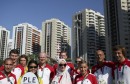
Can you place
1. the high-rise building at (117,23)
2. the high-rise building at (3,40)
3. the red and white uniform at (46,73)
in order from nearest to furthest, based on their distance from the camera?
the red and white uniform at (46,73) → the high-rise building at (117,23) → the high-rise building at (3,40)

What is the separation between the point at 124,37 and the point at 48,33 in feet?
296

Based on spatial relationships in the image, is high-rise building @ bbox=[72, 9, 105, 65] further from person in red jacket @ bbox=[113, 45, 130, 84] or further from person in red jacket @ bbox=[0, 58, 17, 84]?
person in red jacket @ bbox=[0, 58, 17, 84]

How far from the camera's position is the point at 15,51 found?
9.39m

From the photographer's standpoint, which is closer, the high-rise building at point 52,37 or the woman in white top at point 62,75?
the woman in white top at point 62,75

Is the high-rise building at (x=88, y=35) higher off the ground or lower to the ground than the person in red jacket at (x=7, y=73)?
higher

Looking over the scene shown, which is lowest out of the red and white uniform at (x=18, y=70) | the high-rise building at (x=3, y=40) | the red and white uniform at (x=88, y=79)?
the red and white uniform at (x=88, y=79)

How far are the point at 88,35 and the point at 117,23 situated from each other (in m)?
41.8

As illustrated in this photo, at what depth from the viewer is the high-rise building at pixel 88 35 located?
149275 millimetres

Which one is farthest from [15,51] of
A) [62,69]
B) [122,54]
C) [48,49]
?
[48,49]

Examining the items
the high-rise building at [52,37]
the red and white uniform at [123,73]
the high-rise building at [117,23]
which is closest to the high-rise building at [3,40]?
the high-rise building at [52,37]

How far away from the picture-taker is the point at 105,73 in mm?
8164

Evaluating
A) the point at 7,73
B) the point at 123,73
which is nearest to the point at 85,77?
the point at 123,73

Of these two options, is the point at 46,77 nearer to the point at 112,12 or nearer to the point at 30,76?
the point at 30,76

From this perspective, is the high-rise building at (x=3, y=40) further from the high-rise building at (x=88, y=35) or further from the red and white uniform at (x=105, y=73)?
the red and white uniform at (x=105, y=73)
